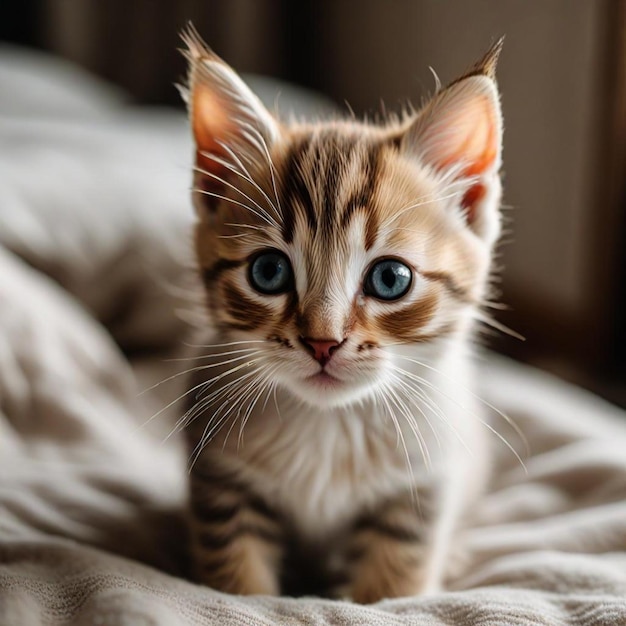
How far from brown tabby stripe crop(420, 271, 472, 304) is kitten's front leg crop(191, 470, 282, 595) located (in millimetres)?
363

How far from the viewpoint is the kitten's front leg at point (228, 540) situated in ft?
3.20

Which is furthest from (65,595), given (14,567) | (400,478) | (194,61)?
(194,61)

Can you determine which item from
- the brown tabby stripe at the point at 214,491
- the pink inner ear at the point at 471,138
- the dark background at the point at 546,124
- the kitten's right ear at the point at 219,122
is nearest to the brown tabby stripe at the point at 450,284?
the pink inner ear at the point at 471,138

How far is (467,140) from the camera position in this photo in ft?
3.06

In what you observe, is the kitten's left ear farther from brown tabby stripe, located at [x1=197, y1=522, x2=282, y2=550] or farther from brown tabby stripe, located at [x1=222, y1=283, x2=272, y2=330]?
brown tabby stripe, located at [x1=197, y1=522, x2=282, y2=550]

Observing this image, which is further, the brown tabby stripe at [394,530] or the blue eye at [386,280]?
the brown tabby stripe at [394,530]

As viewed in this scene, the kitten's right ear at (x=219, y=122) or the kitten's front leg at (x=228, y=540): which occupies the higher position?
the kitten's right ear at (x=219, y=122)

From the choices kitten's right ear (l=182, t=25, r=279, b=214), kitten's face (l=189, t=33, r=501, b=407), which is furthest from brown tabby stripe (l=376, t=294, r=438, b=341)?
kitten's right ear (l=182, t=25, r=279, b=214)

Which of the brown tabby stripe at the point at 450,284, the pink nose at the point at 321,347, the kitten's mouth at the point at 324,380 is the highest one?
the brown tabby stripe at the point at 450,284

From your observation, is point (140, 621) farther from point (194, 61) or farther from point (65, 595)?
point (194, 61)

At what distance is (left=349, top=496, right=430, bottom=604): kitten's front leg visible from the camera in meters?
1.00

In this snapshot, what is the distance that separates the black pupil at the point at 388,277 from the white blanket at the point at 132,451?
35cm

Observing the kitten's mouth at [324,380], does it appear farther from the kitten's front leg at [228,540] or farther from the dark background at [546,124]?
the dark background at [546,124]

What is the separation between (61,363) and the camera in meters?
1.31
